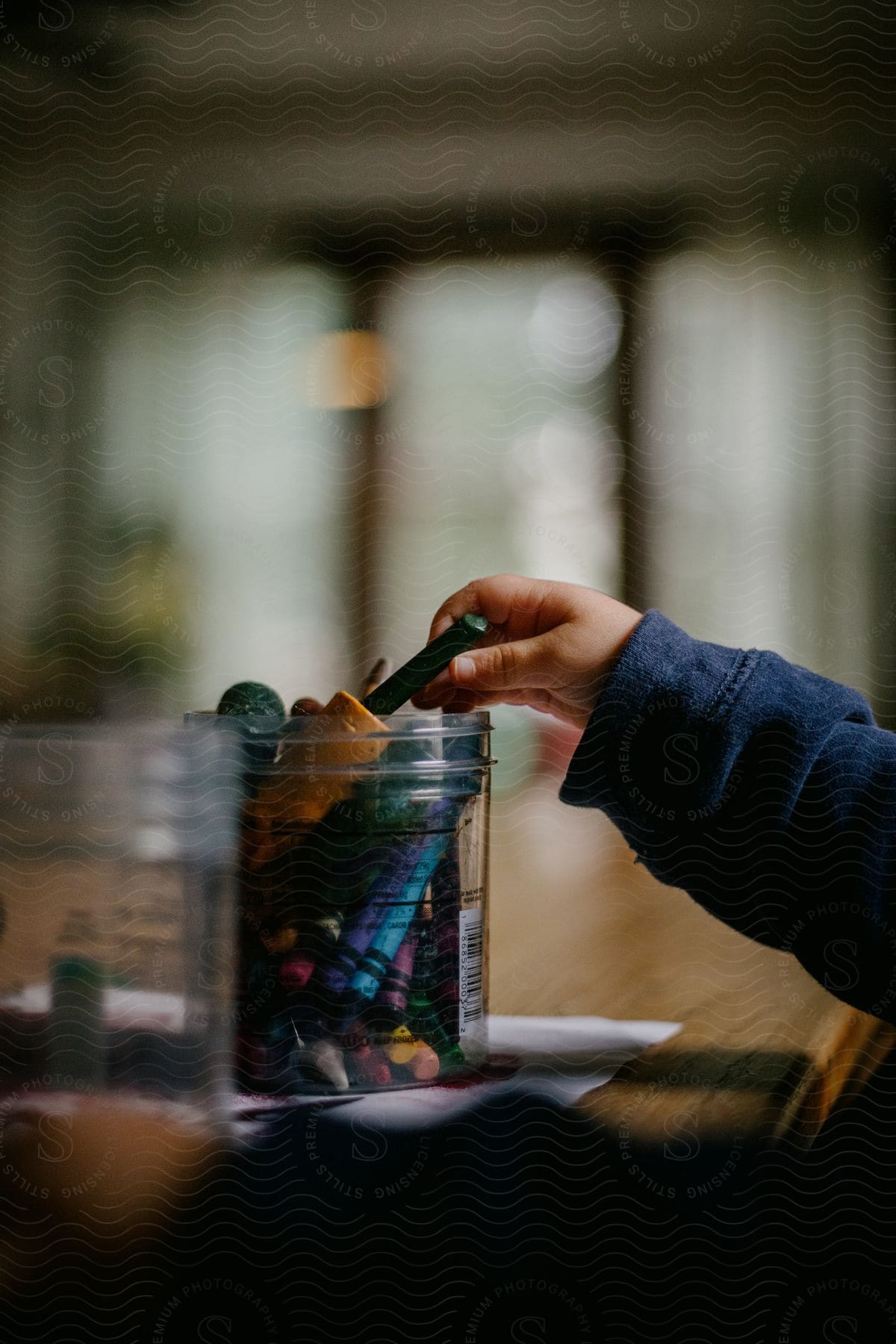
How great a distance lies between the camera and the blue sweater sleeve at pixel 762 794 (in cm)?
26

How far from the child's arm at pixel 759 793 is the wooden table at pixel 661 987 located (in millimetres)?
25

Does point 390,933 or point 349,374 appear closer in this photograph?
point 390,933

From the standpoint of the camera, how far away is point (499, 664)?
0.94ft

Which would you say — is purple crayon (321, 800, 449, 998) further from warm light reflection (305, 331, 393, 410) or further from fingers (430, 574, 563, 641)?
warm light reflection (305, 331, 393, 410)

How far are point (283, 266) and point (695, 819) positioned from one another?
1.16 feet

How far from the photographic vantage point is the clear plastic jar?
22 cm

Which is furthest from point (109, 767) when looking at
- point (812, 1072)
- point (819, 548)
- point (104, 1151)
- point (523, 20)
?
point (819, 548)

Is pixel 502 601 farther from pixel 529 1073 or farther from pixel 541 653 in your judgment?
pixel 529 1073

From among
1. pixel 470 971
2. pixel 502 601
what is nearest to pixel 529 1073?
pixel 470 971

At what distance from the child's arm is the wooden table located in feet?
0.08

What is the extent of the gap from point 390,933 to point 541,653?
10 centimetres

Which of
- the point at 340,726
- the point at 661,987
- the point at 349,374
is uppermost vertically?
the point at 349,374

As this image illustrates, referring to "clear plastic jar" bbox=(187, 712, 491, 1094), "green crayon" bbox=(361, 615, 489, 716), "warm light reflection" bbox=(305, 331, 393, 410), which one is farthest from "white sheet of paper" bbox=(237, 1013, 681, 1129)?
"warm light reflection" bbox=(305, 331, 393, 410)

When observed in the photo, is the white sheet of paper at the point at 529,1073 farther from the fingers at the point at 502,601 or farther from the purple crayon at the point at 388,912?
the fingers at the point at 502,601
